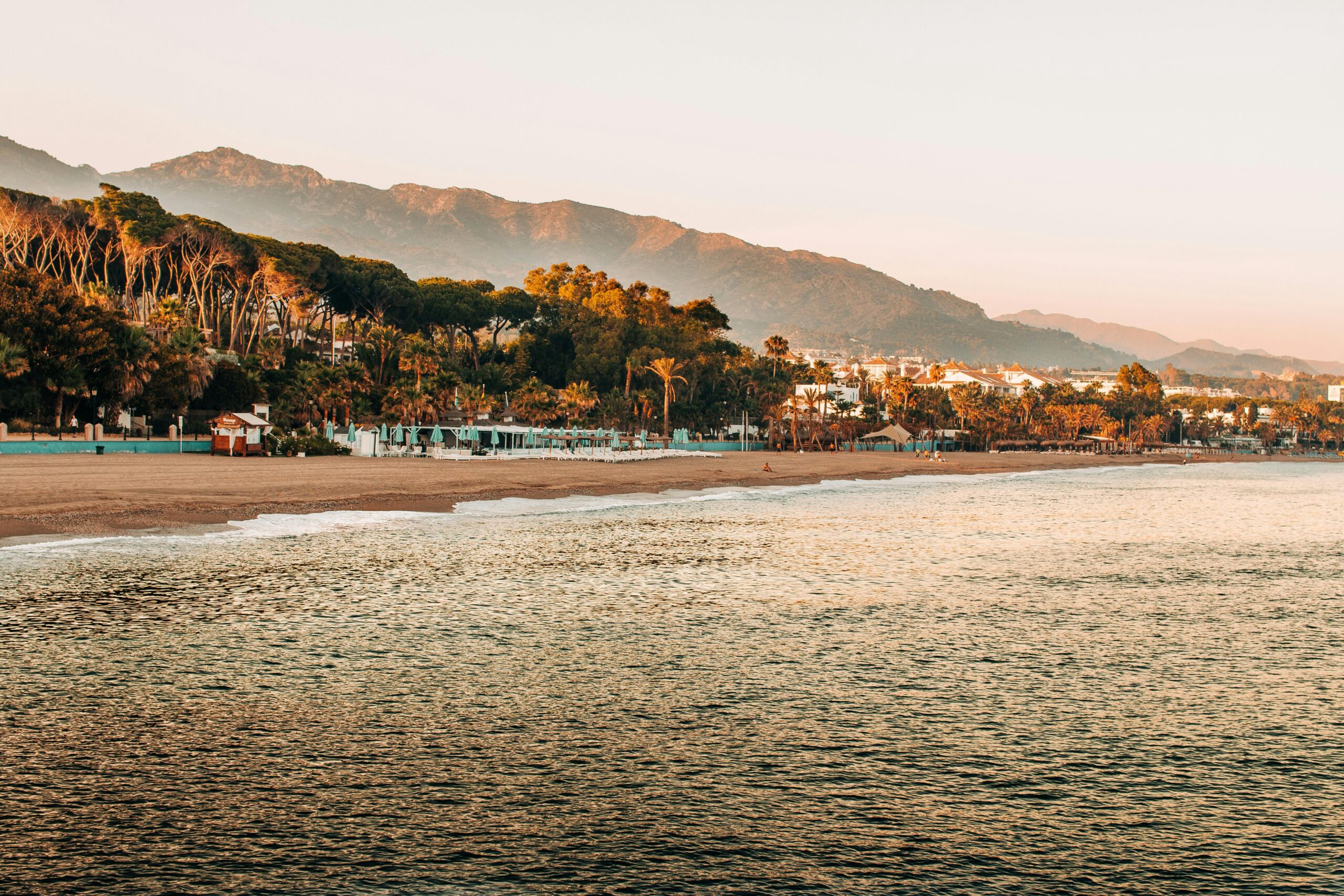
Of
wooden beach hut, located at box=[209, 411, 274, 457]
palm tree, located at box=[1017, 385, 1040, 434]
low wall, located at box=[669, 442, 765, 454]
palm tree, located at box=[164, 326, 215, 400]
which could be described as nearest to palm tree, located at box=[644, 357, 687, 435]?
low wall, located at box=[669, 442, 765, 454]

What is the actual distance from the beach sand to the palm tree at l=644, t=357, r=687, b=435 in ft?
76.1

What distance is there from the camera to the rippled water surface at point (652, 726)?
6.23m

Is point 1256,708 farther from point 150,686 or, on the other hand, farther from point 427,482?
point 427,482

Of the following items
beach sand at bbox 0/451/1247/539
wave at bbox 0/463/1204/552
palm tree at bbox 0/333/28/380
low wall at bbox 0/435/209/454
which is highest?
palm tree at bbox 0/333/28/380

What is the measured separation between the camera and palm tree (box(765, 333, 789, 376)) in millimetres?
113312

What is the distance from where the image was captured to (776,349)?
116 metres

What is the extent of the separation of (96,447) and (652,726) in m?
46.4

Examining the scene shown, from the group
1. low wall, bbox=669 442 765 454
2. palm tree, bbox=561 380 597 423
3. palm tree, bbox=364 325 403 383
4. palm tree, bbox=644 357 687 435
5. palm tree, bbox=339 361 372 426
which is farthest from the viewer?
palm tree, bbox=644 357 687 435

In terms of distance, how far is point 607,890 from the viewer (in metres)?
5.79

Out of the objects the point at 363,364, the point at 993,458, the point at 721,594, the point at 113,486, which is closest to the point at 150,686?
the point at 721,594

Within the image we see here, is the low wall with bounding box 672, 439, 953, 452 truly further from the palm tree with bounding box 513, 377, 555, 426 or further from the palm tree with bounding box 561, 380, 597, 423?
the palm tree with bounding box 513, 377, 555, 426

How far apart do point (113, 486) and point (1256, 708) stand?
2937 centimetres

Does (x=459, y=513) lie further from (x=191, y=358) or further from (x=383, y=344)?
(x=383, y=344)

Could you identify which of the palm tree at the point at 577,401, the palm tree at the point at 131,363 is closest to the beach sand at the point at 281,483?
the palm tree at the point at 131,363
